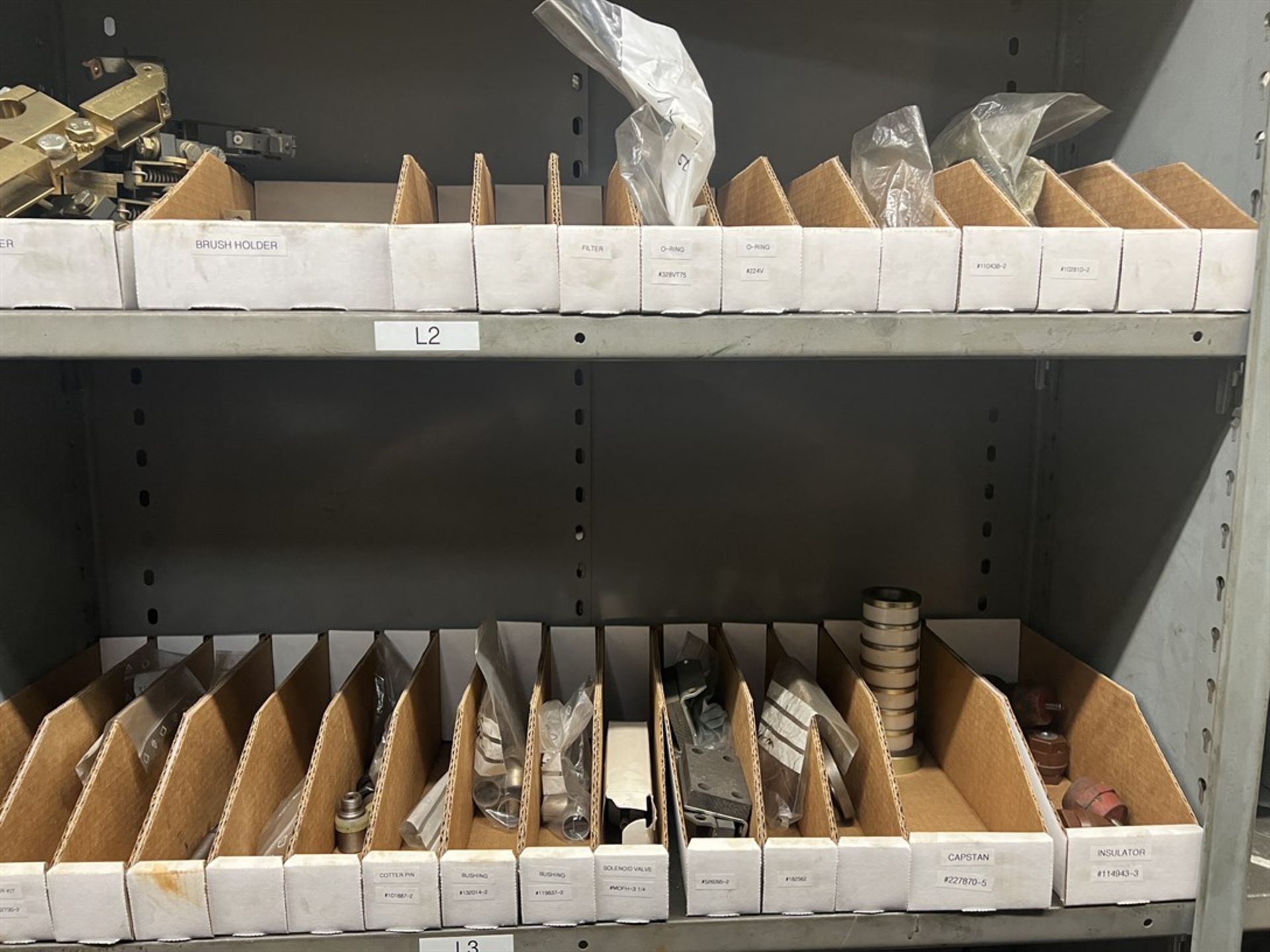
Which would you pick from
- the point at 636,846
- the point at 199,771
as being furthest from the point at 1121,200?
the point at 199,771

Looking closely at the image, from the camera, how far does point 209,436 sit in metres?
1.17

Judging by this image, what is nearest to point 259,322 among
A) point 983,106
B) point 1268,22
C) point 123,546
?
point 123,546

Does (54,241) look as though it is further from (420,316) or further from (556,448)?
(556,448)

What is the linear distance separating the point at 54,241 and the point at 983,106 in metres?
1.03

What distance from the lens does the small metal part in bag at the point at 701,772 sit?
2.78 feet

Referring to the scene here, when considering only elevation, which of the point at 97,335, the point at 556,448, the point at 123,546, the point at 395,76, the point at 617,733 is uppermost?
the point at 395,76

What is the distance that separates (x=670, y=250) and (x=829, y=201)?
10.0 inches

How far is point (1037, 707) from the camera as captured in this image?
106cm

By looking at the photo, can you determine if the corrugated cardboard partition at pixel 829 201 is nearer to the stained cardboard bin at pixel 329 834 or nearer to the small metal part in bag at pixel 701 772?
the small metal part in bag at pixel 701 772

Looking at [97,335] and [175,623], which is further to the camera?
[175,623]


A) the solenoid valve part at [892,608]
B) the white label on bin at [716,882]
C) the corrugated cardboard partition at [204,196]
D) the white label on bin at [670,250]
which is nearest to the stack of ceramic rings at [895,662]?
the solenoid valve part at [892,608]

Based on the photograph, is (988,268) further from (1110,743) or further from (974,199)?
(1110,743)

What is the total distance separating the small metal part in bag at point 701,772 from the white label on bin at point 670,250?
0.57 m

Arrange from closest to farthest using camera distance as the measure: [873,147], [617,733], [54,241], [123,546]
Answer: [54,241] < [873,147] < [617,733] < [123,546]
